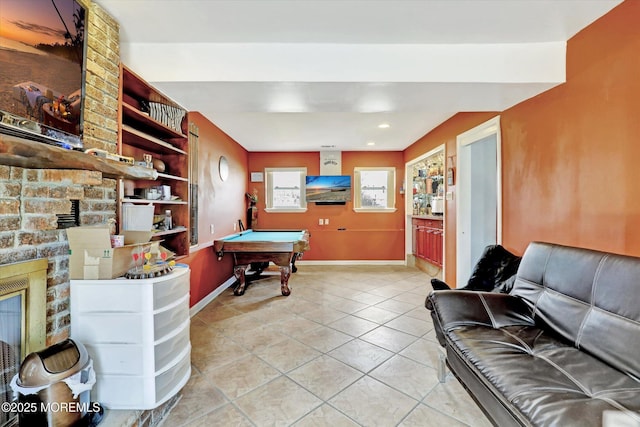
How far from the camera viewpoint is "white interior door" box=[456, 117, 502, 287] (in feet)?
11.4

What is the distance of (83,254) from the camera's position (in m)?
1.51

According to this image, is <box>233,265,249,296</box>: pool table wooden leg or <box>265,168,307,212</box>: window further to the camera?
<box>265,168,307,212</box>: window

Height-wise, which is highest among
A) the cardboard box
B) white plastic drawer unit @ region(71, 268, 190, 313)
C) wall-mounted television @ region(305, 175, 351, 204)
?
wall-mounted television @ region(305, 175, 351, 204)

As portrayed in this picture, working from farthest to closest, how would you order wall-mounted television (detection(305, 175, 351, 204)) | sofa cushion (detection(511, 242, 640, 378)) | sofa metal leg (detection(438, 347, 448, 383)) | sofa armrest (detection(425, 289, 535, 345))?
wall-mounted television (detection(305, 175, 351, 204)) < sofa metal leg (detection(438, 347, 448, 383)) < sofa armrest (detection(425, 289, 535, 345)) < sofa cushion (detection(511, 242, 640, 378))

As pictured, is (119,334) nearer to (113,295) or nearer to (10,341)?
(113,295)

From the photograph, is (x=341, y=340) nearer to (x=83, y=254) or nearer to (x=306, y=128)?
(x=83, y=254)

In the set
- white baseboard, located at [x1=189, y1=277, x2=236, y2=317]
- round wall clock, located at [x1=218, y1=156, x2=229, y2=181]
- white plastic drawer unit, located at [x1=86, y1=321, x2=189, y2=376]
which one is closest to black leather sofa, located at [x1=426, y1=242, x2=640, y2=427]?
white plastic drawer unit, located at [x1=86, y1=321, x2=189, y2=376]

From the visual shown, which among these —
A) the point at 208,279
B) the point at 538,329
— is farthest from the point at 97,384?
the point at 538,329

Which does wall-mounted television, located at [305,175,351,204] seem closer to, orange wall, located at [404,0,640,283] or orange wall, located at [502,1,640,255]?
orange wall, located at [404,0,640,283]

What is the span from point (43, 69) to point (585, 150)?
319 cm

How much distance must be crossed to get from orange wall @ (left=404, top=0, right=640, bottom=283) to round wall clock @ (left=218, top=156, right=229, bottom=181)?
3676 millimetres

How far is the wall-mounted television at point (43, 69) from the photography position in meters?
1.11

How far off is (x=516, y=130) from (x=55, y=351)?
3.63m

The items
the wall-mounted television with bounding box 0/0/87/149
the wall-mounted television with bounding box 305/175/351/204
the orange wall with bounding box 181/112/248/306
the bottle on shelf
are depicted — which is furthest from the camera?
the wall-mounted television with bounding box 305/175/351/204
